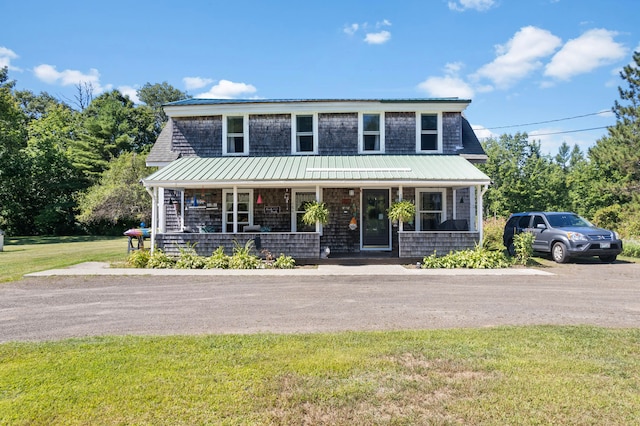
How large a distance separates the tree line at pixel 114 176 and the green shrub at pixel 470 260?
38.9 ft

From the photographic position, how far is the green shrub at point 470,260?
12.0 m

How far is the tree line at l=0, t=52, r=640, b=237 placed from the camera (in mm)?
24000

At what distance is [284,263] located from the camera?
12.1m

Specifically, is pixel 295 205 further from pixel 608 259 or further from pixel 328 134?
pixel 608 259

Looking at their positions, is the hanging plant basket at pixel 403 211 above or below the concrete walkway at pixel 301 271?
above

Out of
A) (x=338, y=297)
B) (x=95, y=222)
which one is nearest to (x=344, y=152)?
(x=338, y=297)

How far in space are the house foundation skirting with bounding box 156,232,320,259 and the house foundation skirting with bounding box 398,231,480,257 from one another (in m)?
2.90

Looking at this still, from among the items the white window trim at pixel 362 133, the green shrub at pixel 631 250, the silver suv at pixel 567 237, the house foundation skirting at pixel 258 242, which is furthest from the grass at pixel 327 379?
the green shrub at pixel 631 250

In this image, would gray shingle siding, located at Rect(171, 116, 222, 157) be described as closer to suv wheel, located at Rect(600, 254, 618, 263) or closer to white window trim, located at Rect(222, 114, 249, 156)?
white window trim, located at Rect(222, 114, 249, 156)

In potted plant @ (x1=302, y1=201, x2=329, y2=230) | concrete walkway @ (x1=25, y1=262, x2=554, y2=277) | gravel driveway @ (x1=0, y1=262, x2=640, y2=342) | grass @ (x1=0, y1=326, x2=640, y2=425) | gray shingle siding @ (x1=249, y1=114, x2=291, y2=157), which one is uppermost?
gray shingle siding @ (x1=249, y1=114, x2=291, y2=157)

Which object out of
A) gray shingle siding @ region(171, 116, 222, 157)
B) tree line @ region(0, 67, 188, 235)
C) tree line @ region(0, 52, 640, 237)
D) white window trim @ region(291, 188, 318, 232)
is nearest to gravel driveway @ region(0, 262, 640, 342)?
white window trim @ region(291, 188, 318, 232)

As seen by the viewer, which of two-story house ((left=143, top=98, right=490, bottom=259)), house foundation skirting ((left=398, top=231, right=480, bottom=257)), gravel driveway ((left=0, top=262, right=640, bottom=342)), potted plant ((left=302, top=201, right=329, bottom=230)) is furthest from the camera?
two-story house ((left=143, top=98, right=490, bottom=259))

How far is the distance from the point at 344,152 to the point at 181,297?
9.23m

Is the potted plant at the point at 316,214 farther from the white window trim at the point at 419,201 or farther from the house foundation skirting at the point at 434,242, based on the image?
the white window trim at the point at 419,201
